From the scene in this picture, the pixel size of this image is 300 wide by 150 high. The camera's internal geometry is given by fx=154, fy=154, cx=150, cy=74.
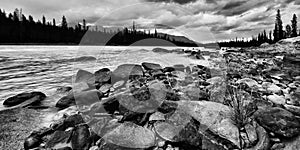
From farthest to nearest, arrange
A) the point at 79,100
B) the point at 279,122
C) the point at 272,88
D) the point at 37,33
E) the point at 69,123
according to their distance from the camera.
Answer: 1. the point at 37,33
2. the point at 272,88
3. the point at 79,100
4. the point at 69,123
5. the point at 279,122

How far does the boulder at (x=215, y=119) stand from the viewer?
1.52m

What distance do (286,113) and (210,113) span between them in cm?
78

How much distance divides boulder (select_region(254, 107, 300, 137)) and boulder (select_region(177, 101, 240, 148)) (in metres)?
0.31

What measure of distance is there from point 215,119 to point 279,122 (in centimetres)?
61

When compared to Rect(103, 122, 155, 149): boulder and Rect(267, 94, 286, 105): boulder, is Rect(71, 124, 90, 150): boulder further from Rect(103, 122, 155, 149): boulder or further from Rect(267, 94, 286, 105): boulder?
Rect(267, 94, 286, 105): boulder

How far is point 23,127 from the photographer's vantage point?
1936 mm

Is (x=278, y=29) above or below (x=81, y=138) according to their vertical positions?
above

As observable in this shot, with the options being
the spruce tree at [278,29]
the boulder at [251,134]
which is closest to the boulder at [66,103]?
the boulder at [251,134]

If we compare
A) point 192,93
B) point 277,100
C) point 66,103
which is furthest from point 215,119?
point 66,103

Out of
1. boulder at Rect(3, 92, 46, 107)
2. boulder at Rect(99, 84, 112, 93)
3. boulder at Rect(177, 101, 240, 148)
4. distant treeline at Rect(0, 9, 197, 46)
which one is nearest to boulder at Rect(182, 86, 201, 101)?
boulder at Rect(177, 101, 240, 148)

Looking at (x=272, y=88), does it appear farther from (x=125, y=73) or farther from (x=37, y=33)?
(x=37, y=33)

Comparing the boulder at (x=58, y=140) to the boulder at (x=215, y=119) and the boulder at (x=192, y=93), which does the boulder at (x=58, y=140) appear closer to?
the boulder at (x=215, y=119)

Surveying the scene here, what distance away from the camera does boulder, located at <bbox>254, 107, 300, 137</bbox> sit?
151 centimetres

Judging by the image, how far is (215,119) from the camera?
1722 millimetres
